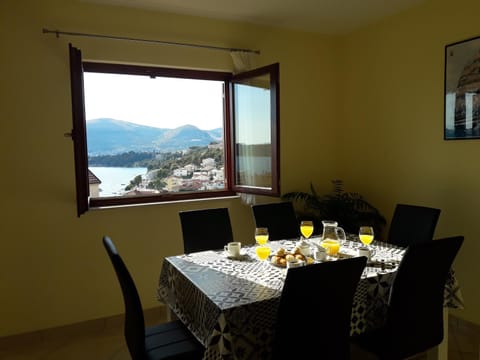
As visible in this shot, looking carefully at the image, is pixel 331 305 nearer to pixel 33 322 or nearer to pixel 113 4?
pixel 33 322

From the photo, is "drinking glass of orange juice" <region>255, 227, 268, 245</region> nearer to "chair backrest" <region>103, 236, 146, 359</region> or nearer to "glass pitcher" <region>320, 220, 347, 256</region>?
"glass pitcher" <region>320, 220, 347, 256</region>

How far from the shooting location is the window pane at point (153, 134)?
10.4 ft

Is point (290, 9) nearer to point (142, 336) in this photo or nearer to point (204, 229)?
point (204, 229)

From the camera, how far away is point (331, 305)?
157cm

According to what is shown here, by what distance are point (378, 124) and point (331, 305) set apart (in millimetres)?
2516

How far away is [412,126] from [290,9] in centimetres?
145

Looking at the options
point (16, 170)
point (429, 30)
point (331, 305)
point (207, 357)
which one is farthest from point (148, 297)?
point (429, 30)

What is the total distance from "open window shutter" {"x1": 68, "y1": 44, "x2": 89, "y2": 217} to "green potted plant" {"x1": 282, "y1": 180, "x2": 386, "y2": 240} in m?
1.82

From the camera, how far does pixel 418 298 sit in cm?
183

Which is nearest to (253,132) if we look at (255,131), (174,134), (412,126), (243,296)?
(255,131)

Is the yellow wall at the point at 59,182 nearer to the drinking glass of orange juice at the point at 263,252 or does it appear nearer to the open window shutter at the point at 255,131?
the open window shutter at the point at 255,131

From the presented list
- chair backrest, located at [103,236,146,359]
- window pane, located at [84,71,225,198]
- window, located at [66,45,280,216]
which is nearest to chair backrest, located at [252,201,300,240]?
window, located at [66,45,280,216]

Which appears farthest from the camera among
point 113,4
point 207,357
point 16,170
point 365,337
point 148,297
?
point 148,297

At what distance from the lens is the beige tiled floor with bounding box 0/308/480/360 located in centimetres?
265
